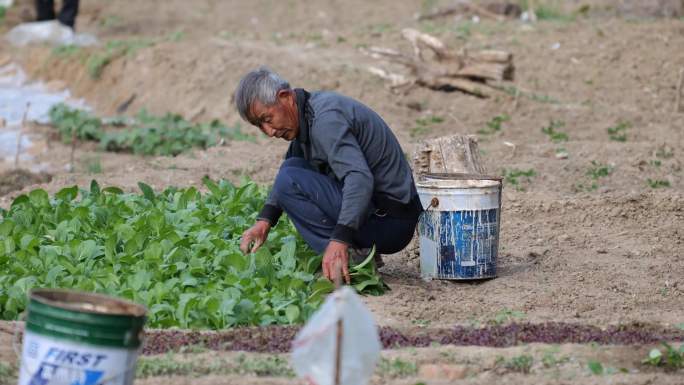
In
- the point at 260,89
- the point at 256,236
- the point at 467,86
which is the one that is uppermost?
the point at 260,89

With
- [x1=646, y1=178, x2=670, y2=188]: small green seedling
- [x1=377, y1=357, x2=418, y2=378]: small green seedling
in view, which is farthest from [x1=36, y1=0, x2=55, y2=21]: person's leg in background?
[x1=377, y1=357, x2=418, y2=378]: small green seedling

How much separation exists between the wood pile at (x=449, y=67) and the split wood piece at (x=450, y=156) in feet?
14.5

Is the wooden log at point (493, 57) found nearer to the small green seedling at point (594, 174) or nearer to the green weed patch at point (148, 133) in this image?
the small green seedling at point (594, 174)

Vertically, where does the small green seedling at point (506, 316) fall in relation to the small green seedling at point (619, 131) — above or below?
above

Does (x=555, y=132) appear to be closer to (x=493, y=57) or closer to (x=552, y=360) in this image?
(x=493, y=57)

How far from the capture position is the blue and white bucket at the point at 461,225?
18.9 ft

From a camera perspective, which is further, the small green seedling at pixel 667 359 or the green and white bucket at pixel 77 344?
→ the small green seedling at pixel 667 359

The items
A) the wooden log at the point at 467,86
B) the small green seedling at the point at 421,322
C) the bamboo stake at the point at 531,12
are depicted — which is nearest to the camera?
the small green seedling at the point at 421,322

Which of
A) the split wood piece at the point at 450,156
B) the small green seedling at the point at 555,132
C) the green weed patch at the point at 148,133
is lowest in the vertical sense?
the green weed patch at the point at 148,133

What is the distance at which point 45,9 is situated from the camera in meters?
16.8

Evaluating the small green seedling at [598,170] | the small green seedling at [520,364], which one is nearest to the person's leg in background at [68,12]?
the small green seedling at [598,170]

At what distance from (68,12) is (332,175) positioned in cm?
1165

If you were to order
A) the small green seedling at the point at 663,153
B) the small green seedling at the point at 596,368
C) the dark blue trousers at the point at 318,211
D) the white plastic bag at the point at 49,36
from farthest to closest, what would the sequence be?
1. the white plastic bag at the point at 49,36
2. the small green seedling at the point at 663,153
3. the dark blue trousers at the point at 318,211
4. the small green seedling at the point at 596,368

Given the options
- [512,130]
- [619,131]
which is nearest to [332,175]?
[512,130]
